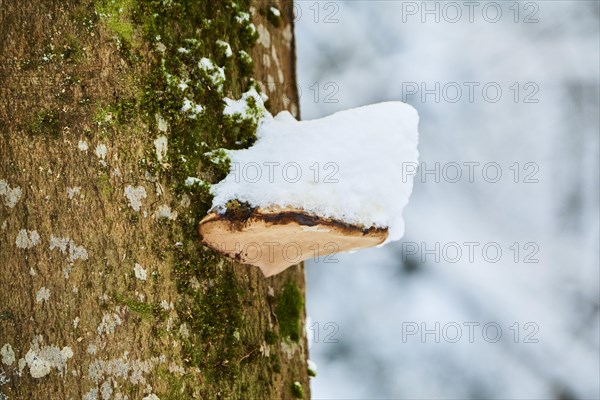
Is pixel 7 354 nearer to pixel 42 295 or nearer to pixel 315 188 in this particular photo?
pixel 42 295

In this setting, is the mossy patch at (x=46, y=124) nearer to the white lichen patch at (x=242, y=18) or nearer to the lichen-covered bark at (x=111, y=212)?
the lichen-covered bark at (x=111, y=212)

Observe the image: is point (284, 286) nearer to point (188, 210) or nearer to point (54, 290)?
point (188, 210)

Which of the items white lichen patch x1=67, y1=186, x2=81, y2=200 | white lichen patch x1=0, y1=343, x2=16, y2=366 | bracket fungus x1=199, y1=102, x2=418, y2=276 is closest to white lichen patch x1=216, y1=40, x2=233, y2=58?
bracket fungus x1=199, y1=102, x2=418, y2=276

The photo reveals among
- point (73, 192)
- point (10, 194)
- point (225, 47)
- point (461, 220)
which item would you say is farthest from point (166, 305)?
point (461, 220)

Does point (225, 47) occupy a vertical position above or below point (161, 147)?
above

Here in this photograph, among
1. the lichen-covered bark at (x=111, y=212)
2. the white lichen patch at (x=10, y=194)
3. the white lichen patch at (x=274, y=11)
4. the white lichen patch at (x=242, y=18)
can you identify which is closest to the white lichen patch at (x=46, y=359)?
the lichen-covered bark at (x=111, y=212)

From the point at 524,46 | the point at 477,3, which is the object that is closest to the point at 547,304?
the point at 524,46
